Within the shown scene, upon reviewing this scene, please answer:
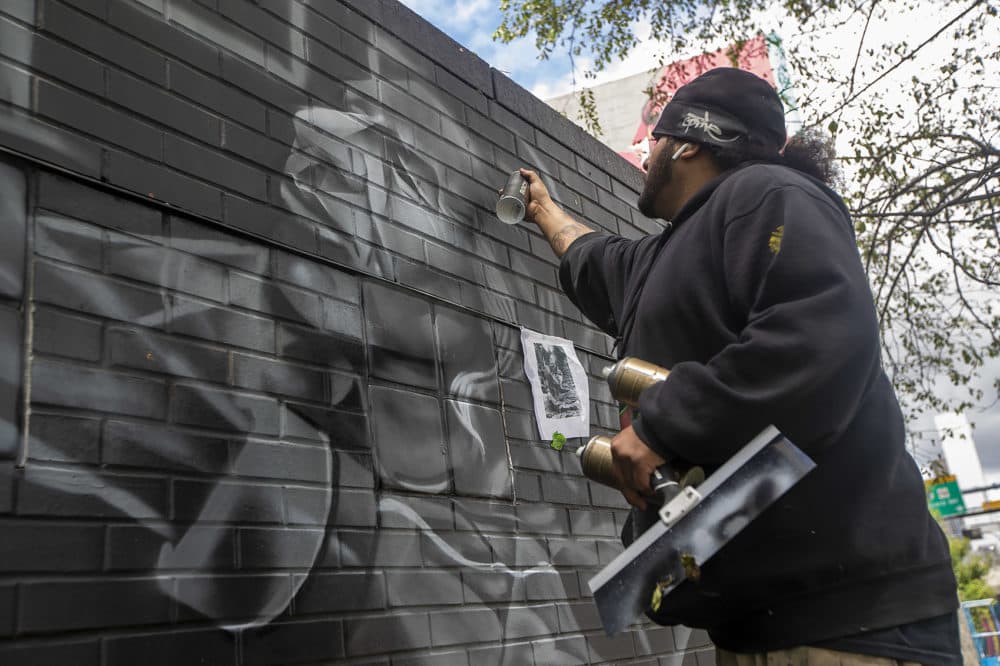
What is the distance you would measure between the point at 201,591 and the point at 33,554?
0.43 meters

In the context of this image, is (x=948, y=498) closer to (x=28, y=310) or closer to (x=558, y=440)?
(x=558, y=440)

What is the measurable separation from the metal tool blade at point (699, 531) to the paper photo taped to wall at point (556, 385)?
1873mm

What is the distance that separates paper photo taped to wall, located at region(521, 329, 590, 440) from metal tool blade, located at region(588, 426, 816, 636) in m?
1.87

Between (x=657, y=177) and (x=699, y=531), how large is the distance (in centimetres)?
130

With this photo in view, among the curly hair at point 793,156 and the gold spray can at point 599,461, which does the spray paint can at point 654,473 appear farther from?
the curly hair at point 793,156

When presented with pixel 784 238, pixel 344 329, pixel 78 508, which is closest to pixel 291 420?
pixel 344 329

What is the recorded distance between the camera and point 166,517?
7.00ft

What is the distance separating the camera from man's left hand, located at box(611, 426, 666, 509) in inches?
78.5

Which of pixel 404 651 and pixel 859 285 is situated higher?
pixel 859 285

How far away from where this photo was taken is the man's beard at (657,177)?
2.80 metres

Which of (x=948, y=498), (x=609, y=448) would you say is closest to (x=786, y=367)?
(x=609, y=448)

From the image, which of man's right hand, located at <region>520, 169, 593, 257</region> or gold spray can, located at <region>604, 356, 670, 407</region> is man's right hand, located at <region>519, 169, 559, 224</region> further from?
gold spray can, located at <region>604, 356, 670, 407</region>

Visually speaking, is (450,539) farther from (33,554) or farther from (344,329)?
(33,554)

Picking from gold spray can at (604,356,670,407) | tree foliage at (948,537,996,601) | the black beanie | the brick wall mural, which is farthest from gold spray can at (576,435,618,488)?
tree foliage at (948,537,996,601)
